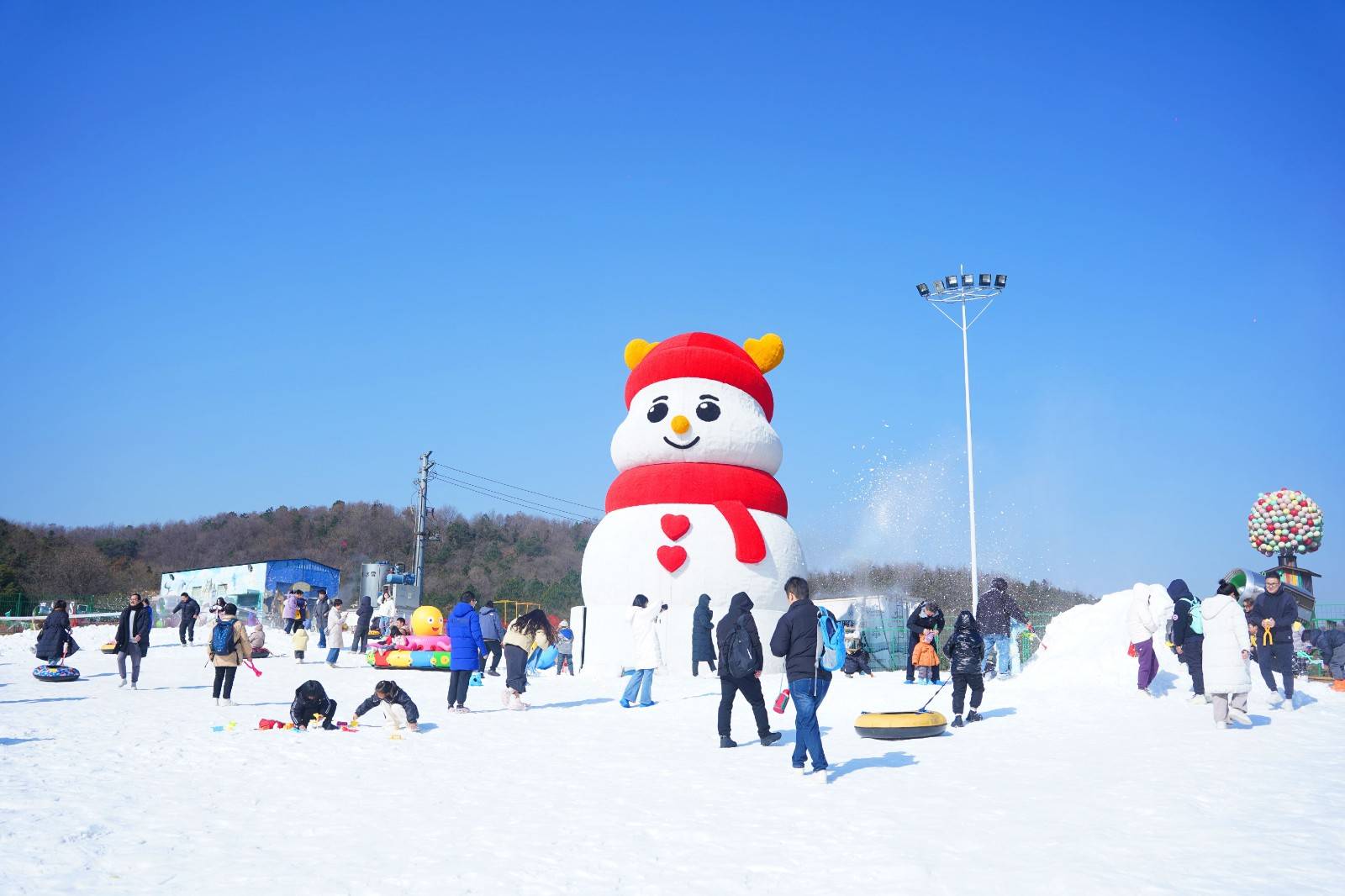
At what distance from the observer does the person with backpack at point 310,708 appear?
40.4ft

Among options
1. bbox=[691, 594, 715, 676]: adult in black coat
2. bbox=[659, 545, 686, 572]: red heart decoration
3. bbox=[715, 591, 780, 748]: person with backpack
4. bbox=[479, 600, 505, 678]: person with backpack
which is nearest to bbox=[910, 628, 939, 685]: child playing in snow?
bbox=[691, 594, 715, 676]: adult in black coat

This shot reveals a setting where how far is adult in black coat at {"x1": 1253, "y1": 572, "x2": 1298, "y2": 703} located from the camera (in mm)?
13820

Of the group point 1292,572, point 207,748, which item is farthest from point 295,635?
point 1292,572

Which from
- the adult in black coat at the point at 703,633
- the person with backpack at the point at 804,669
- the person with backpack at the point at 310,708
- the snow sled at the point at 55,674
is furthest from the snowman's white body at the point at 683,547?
the person with backpack at the point at 804,669

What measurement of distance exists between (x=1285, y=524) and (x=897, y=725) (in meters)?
28.9

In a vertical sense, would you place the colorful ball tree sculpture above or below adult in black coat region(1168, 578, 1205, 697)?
above

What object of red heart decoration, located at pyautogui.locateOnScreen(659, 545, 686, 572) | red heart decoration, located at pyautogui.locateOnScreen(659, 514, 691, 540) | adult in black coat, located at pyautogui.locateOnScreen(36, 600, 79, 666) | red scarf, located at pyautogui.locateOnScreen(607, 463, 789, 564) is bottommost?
adult in black coat, located at pyautogui.locateOnScreen(36, 600, 79, 666)

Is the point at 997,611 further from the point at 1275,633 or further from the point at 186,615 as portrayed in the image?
the point at 186,615

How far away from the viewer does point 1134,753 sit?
1037 cm

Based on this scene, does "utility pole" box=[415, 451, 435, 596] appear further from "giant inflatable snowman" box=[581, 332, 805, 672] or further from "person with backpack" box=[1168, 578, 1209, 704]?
"person with backpack" box=[1168, 578, 1209, 704]

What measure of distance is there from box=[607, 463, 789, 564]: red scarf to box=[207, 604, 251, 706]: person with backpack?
9.60 m

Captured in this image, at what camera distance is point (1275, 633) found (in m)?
14.0

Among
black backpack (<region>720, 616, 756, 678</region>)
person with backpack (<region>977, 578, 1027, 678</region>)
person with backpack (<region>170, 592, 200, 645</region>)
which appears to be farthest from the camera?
person with backpack (<region>170, 592, 200, 645</region>)

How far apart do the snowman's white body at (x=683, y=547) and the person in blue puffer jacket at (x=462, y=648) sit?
657 centimetres
